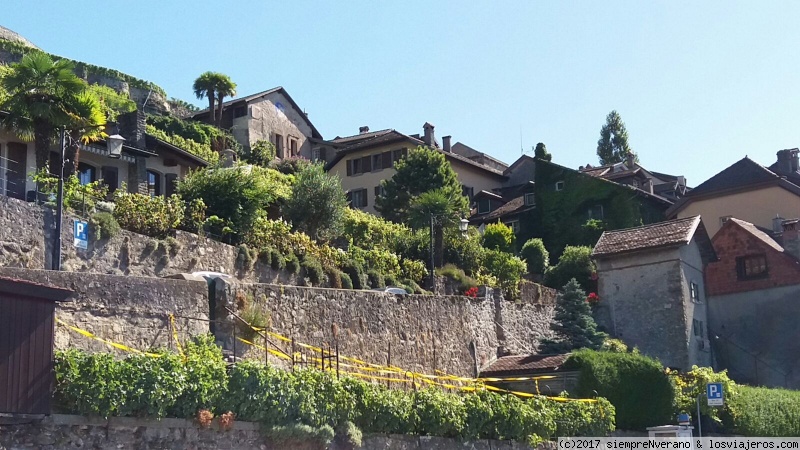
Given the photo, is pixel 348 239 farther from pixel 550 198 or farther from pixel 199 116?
pixel 199 116

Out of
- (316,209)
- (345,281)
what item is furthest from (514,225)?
(345,281)

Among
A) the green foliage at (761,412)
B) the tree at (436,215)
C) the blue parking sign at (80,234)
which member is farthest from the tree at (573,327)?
the blue parking sign at (80,234)

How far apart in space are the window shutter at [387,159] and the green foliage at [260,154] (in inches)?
260

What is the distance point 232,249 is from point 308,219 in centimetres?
1047

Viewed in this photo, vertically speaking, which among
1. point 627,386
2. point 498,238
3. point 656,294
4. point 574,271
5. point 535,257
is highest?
point 498,238

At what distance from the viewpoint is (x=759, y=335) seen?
4372cm

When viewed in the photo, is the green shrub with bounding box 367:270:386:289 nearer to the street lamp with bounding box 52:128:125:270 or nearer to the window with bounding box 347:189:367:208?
the street lamp with bounding box 52:128:125:270

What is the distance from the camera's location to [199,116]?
74562 mm

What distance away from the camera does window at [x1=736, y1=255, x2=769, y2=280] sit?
44.9m

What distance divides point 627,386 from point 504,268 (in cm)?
1241

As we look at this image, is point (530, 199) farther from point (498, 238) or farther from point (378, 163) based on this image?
point (498, 238)

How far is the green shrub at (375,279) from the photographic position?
3940 cm

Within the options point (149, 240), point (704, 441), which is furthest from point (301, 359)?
point (704, 441)

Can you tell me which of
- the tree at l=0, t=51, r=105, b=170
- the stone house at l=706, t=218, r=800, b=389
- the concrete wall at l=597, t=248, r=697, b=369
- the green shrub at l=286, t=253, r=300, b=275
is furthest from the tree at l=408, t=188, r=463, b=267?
the tree at l=0, t=51, r=105, b=170
